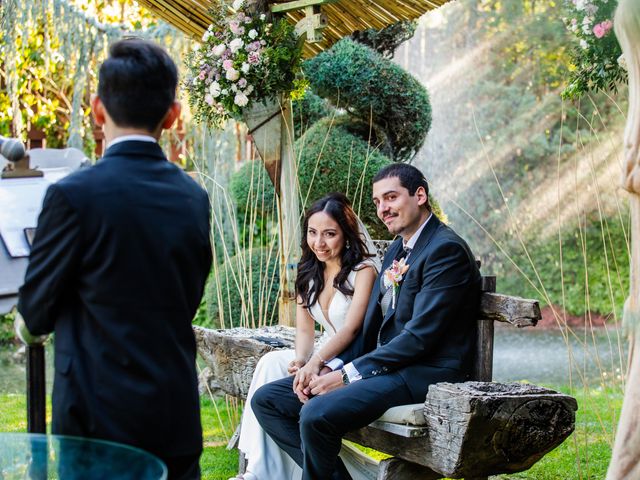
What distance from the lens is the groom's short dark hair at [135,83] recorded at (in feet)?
6.69

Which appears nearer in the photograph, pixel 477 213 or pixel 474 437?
pixel 474 437

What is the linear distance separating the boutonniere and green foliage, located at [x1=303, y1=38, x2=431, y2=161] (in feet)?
9.69

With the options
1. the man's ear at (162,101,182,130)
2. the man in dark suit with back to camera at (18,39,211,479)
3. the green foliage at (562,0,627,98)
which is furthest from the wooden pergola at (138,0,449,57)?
the man in dark suit with back to camera at (18,39,211,479)

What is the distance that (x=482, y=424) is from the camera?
10.3 ft

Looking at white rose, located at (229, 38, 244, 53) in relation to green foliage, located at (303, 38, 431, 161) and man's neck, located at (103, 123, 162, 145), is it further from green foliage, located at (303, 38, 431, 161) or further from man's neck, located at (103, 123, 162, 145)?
man's neck, located at (103, 123, 162, 145)

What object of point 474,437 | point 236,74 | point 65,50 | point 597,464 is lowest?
point 597,464

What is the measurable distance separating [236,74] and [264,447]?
1.75 metres

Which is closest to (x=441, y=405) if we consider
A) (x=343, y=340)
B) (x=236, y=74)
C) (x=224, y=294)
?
(x=343, y=340)

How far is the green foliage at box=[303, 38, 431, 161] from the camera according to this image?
6.77m

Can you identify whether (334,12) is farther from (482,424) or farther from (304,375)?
(482,424)

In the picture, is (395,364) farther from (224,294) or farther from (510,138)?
(510,138)

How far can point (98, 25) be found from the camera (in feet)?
27.7

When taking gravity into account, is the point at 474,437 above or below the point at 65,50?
below

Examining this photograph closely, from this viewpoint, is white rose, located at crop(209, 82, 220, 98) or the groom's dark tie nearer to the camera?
the groom's dark tie
